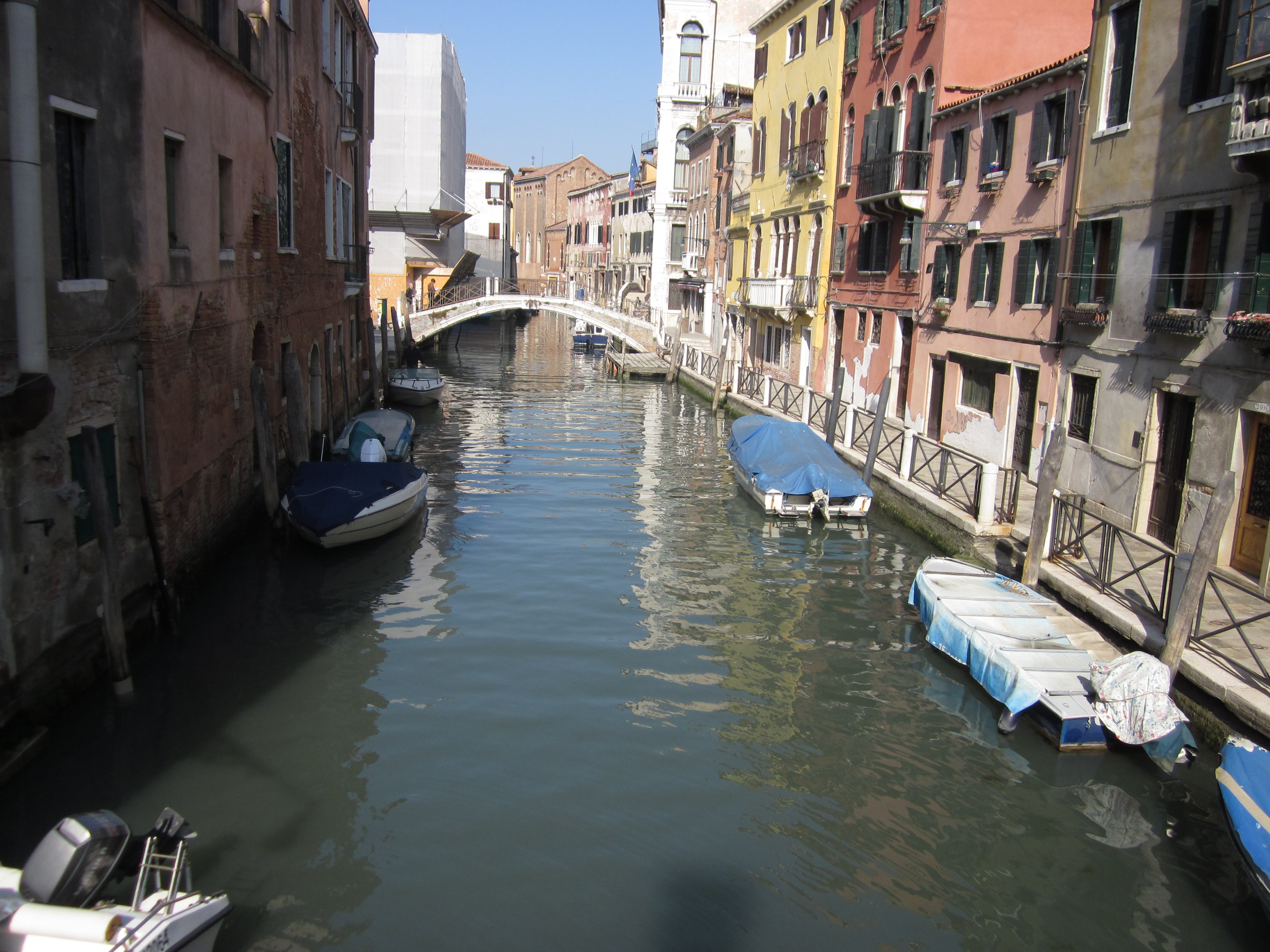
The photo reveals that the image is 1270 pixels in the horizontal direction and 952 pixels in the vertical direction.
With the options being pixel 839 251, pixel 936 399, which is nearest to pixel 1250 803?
pixel 936 399

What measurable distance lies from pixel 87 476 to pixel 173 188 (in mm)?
3592

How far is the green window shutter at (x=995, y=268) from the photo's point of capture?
14.5 meters

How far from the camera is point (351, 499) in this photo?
11.2 meters

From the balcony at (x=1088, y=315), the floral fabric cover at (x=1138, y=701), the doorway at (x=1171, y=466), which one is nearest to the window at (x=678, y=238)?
the balcony at (x=1088, y=315)

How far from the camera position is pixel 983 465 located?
37.1ft

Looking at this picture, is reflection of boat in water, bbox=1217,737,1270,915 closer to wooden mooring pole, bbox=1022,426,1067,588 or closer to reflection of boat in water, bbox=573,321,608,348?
wooden mooring pole, bbox=1022,426,1067,588

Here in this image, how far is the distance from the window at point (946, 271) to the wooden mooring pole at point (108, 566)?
514 inches

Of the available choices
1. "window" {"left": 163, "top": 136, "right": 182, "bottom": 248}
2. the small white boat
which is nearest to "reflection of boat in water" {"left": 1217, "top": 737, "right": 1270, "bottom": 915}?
"window" {"left": 163, "top": 136, "right": 182, "bottom": 248}

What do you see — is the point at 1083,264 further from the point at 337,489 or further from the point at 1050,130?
the point at 337,489

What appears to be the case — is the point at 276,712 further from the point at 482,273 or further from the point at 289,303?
the point at 482,273

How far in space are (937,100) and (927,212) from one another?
6.00 ft

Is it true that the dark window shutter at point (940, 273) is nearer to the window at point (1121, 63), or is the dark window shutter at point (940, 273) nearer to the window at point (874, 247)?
the window at point (874, 247)

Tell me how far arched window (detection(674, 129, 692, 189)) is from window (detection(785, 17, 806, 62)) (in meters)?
14.7

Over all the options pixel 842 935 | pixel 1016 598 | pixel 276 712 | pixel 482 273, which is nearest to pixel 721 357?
pixel 1016 598
